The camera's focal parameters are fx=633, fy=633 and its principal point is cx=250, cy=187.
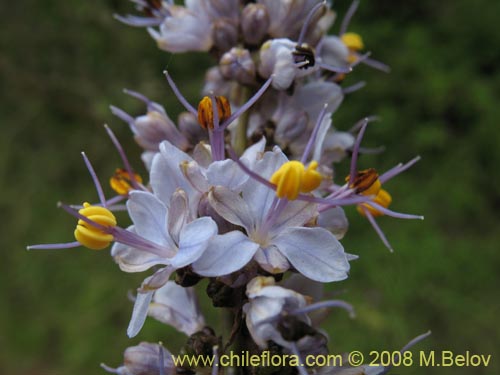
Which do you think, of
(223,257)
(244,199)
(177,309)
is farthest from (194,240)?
(177,309)

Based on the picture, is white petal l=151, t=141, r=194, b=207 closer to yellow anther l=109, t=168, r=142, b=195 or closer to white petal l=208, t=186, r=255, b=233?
white petal l=208, t=186, r=255, b=233

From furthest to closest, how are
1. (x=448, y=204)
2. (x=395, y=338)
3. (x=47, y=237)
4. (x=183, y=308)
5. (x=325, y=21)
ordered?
(x=47, y=237) < (x=448, y=204) < (x=395, y=338) < (x=325, y=21) < (x=183, y=308)

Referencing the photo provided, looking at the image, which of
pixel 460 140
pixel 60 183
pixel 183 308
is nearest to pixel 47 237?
pixel 60 183

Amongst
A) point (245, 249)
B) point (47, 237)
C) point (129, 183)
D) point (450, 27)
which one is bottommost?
point (47, 237)

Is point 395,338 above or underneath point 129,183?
underneath

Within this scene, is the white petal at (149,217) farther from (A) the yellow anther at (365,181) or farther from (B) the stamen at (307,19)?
(B) the stamen at (307,19)

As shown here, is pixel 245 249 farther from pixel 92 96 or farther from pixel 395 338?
pixel 92 96

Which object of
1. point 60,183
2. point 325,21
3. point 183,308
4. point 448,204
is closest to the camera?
point 183,308
